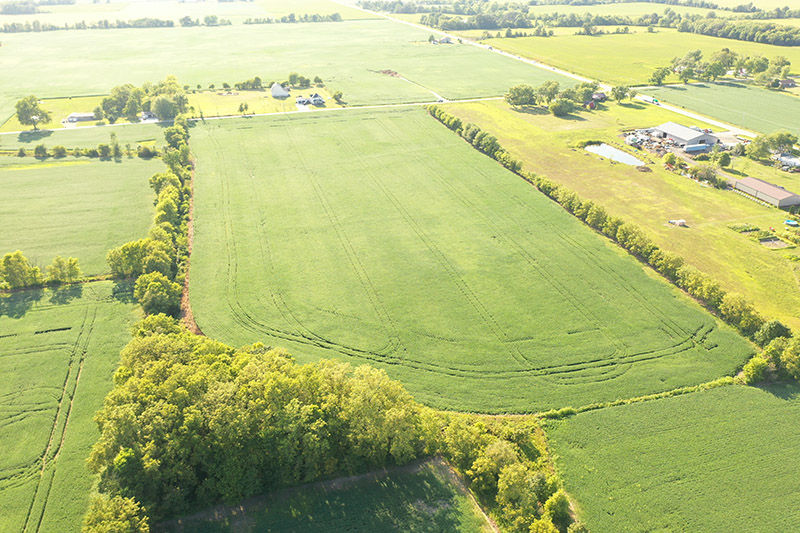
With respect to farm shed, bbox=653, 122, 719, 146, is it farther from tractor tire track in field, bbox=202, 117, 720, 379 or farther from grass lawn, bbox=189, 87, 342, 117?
grass lawn, bbox=189, 87, 342, 117

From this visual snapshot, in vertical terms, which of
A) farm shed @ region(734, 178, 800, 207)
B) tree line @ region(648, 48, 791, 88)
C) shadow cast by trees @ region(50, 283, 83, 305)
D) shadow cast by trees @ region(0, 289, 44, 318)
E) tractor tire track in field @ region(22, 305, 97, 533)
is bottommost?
tractor tire track in field @ region(22, 305, 97, 533)

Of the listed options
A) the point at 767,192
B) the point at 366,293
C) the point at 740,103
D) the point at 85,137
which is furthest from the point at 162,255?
the point at 740,103

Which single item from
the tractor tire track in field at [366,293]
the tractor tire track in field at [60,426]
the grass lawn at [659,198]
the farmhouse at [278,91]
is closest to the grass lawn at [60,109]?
the farmhouse at [278,91]

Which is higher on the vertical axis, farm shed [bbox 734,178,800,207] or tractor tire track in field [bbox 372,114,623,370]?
farm shed [bbox 734,178,800,207]

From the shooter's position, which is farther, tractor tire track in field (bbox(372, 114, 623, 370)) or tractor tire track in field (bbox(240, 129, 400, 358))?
tractor tire track in field (bbox(372, 114, 623, 370))

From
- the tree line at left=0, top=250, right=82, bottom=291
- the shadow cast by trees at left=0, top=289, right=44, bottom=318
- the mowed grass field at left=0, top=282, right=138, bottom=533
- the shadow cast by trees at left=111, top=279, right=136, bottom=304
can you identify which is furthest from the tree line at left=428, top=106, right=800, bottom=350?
the shadow cast by trees at left=0, top=289, right=44, bottom=318

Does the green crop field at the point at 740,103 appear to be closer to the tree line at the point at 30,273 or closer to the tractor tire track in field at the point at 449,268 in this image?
the tractor tire track in field at the point at 449,268

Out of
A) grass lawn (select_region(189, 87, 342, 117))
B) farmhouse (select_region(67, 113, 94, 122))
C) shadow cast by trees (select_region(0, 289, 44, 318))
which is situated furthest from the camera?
grass lawn (select_region(189, 87, 342, 117))
